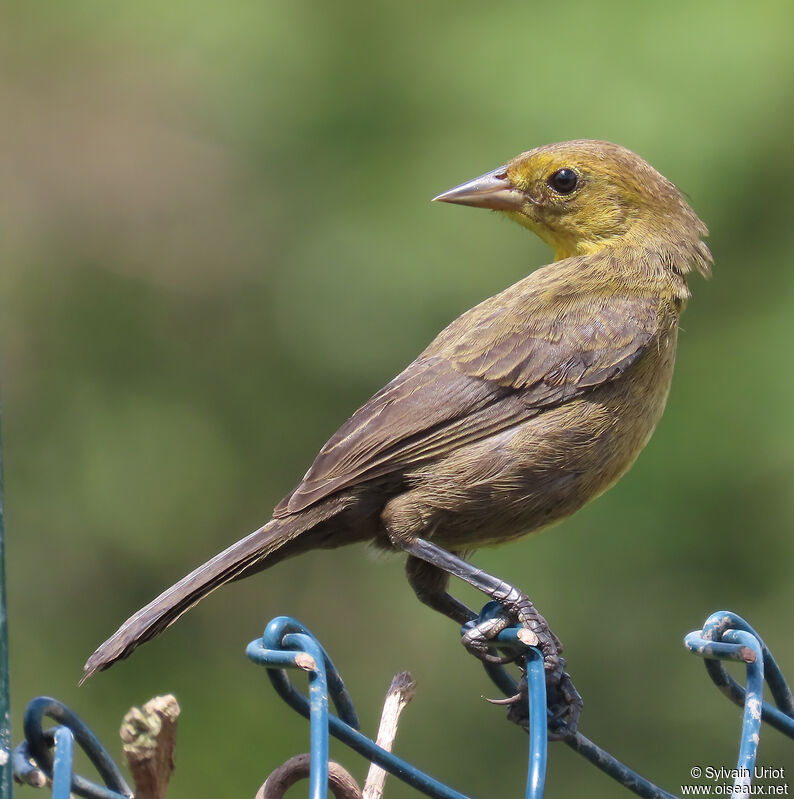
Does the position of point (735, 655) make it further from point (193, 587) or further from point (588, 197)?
point (588, 197)

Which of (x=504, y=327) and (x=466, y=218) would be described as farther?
(x=466, y=218)

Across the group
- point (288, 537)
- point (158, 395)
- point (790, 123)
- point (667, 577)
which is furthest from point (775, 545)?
point (158, 395)

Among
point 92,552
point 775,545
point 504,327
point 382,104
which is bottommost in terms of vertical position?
point 92,552

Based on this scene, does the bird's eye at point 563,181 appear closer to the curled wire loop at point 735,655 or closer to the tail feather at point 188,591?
the tail feather at point 188,591

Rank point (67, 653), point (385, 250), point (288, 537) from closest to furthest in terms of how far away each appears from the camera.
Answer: point (288, 537), point (385, 250), point (67, 653)

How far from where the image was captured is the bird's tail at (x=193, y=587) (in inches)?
129

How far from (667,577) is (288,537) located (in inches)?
92.8

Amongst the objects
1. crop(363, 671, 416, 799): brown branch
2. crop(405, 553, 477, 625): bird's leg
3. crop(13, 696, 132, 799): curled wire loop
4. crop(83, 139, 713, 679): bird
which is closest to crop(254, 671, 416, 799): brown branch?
crop(363, 671, 416, 799): brown branch

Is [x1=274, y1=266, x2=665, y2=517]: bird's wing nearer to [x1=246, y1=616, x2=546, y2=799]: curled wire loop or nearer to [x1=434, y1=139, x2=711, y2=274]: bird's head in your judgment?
[x1=434, y1=139, x2=711, y2=274]: bird's head

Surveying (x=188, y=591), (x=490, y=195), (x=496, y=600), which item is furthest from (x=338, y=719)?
(x=490, y=195)

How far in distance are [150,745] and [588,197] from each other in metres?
3.23

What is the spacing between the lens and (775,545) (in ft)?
18.0

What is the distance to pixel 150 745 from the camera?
2.10 metres

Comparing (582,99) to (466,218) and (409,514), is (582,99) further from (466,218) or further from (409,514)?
(409,514)
